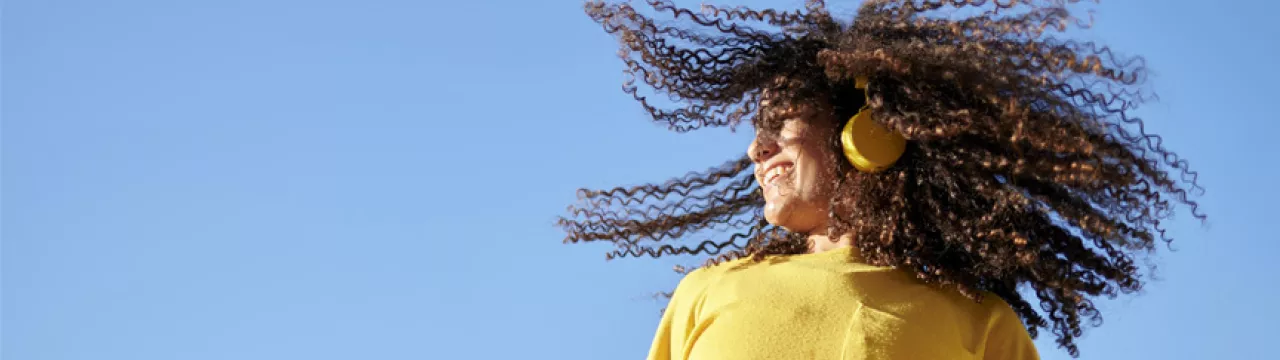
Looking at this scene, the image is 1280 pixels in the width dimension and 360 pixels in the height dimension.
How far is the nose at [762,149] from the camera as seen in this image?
3287mm

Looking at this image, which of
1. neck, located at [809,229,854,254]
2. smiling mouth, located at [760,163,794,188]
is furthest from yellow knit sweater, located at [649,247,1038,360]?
smiling mouth, located at [760,163,794,188]

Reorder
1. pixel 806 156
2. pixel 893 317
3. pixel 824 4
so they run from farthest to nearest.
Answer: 1. pixel 824 4
2. pixel 806 156
3. pixel 893 317

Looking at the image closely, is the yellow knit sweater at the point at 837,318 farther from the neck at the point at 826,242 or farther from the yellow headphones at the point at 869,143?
the yellow headphones at the point at 869,143

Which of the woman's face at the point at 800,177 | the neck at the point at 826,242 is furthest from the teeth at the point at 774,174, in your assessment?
the neck at the point at 826,242

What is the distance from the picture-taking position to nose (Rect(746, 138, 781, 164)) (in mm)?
3287

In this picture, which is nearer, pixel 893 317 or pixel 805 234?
pixel 893 317

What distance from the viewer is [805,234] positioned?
331 cm

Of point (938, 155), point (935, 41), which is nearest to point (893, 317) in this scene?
point (938, 155)

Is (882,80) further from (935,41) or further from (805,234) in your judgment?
(805,234)

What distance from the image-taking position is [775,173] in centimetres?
328

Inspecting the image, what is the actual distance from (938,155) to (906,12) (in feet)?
1.10

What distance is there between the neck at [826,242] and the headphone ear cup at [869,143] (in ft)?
0.46

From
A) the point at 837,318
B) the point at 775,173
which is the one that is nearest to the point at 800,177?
the point at 775,173

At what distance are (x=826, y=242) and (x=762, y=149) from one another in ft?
0.74
